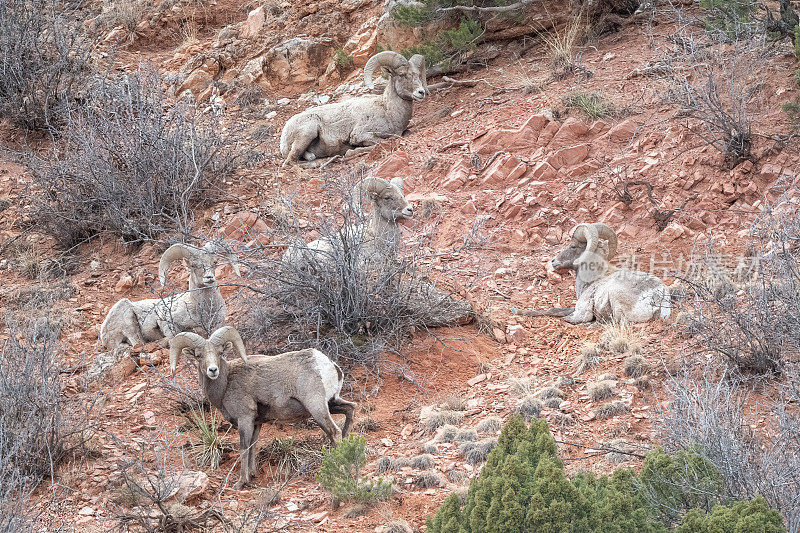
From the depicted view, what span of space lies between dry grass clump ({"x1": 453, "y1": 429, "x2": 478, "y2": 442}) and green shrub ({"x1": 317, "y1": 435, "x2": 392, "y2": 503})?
0.92 m

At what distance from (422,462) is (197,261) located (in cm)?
305

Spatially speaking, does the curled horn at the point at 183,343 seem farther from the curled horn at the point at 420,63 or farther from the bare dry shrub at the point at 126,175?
the curled horn at the point at 420,63

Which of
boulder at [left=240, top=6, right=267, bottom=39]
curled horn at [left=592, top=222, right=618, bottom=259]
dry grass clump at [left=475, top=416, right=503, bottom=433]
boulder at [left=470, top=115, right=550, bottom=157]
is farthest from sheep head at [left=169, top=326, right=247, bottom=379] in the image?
boulder at [left=240, top=6, right=267, bottom=39]

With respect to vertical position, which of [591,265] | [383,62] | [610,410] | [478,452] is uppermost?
[383,62]

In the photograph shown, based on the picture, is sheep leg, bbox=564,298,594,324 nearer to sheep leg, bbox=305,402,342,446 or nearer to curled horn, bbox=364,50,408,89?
sheep leg, bbox=305,402,342,446

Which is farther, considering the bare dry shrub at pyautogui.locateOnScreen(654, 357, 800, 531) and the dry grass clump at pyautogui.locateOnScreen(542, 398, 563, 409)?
the dry grass clump at pyautogui.locateOnScreen(542, 398, 563, 409)

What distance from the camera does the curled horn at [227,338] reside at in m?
6.03

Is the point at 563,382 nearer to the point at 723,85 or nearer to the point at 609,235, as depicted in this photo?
the point at 609,235

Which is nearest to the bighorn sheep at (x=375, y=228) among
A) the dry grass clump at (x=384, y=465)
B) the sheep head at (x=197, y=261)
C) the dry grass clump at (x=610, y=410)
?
the sheep head at (x=197, y=261)

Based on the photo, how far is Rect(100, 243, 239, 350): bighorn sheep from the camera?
25.4 ft

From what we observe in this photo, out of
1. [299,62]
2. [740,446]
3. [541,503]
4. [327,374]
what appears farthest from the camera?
[299,62]

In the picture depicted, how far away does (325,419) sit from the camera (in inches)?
234

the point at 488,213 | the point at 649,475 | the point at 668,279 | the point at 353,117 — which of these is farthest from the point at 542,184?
the point at 649,475

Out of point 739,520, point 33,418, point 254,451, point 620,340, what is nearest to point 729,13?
point 620,340
